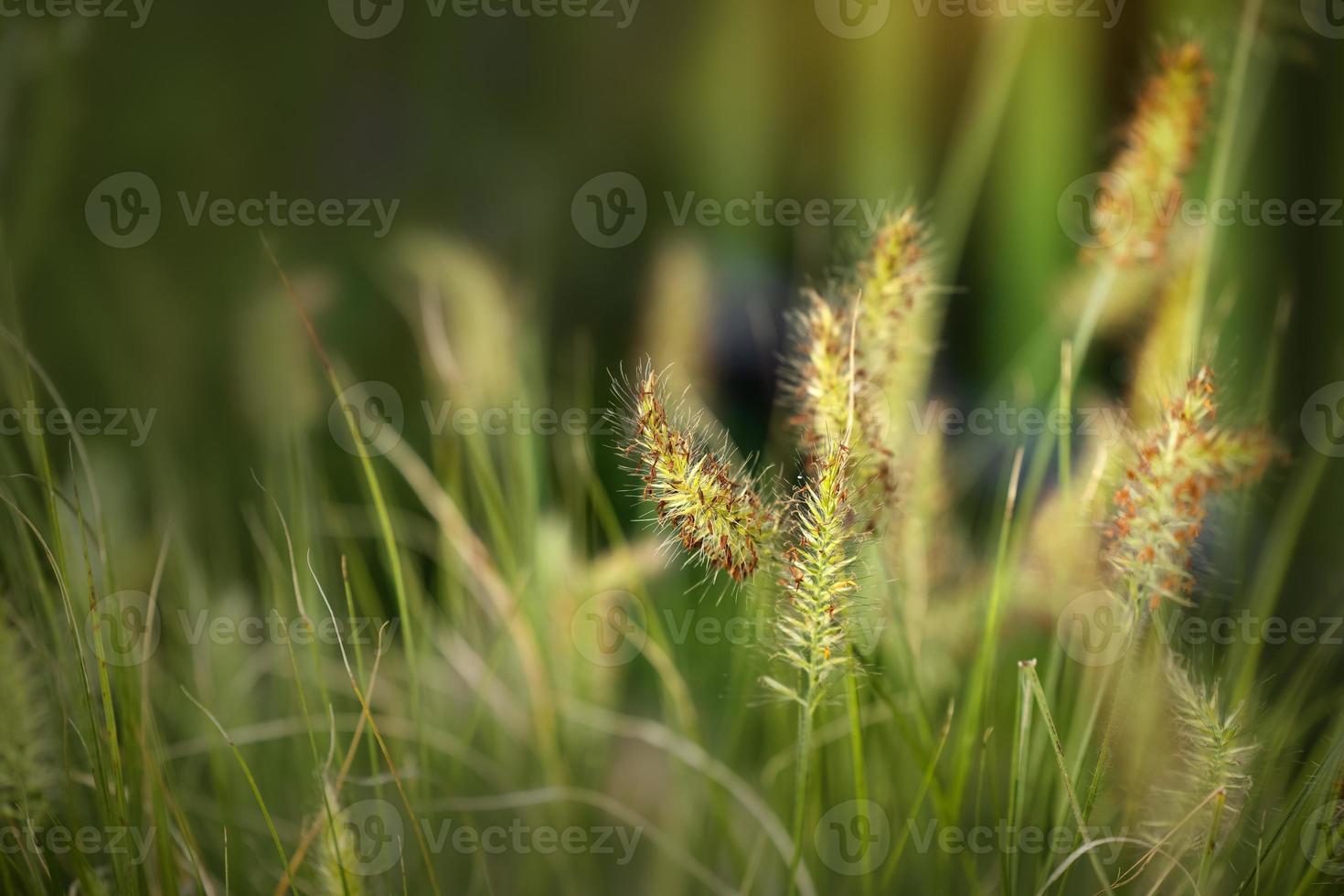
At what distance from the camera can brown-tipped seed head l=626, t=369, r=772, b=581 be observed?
0.45 m

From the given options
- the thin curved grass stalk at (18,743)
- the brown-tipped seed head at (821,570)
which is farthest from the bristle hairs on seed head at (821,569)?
the thin curved grass stalk at (18,743)

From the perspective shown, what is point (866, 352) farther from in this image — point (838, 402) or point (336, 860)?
point (336, 860)

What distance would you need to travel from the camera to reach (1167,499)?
50cm

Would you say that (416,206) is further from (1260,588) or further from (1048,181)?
(1260,588)

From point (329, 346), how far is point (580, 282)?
0.36 meters

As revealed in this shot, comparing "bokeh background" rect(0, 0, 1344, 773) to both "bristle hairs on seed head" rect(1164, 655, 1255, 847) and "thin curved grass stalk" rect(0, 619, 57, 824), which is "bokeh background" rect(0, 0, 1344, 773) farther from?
"bristle hairs on seed head" rect(1164, 655, 1255, 847)

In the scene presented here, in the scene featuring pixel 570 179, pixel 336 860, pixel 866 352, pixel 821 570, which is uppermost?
pixel 570 179

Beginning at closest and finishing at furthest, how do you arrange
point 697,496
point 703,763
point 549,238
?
point 697,496
point 703,763
point 549,238

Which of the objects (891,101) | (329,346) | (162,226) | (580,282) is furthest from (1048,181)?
(162,226)

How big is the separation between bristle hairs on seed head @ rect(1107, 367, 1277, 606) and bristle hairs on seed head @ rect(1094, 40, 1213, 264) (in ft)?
0.54

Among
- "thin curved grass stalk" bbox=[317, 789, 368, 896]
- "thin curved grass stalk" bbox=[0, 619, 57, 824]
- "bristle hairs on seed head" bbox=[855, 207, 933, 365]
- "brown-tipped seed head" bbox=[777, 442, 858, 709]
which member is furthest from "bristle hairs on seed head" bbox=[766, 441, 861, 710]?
"thin curved grass stalk" bbox=[0, 619, 57, 824]

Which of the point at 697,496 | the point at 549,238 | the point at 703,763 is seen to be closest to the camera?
the point at 697,496

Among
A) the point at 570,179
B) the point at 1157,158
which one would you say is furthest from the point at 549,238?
the point at 1157,158

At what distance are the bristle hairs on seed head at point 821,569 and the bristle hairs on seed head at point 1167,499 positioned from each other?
147mm
